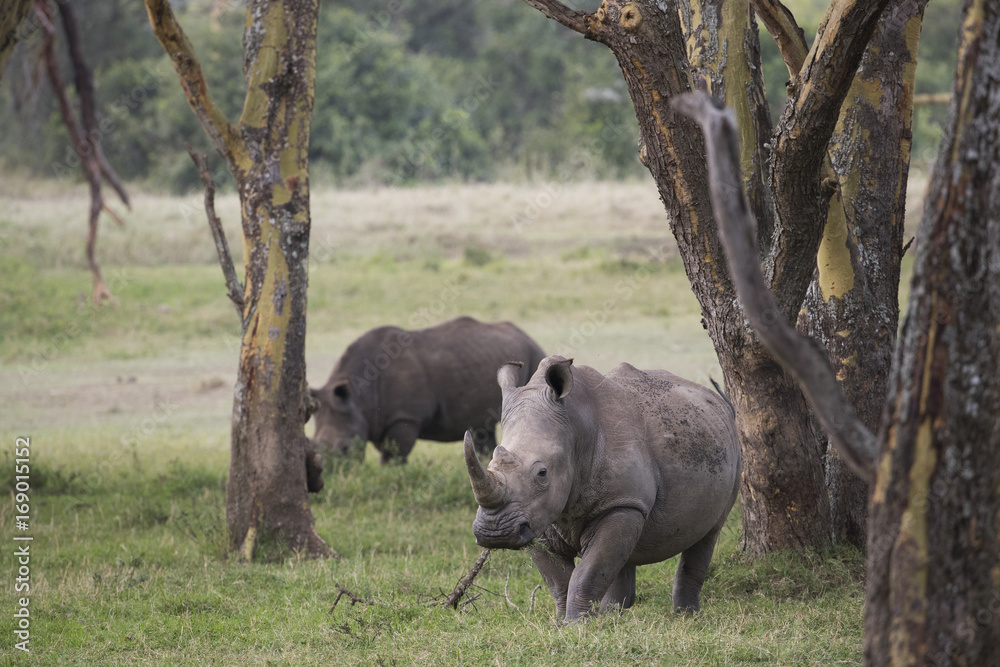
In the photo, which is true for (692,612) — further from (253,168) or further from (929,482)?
(253,168)

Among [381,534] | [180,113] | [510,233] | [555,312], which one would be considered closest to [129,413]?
[381,534]

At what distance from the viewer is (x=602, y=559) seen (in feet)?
18.1

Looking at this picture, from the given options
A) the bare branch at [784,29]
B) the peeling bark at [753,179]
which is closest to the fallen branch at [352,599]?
the peeling bark at [753,179]

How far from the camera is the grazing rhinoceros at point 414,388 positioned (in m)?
11.3

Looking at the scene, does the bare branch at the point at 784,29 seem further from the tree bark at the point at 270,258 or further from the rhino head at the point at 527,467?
the tree bark at the point at 270,258

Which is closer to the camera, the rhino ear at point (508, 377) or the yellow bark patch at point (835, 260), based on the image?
the rhino ear at point (508, 377)

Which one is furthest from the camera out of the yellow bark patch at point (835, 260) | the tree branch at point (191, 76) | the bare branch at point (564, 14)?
the tree branch at point (191, 76)

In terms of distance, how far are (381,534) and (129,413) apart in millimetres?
6548

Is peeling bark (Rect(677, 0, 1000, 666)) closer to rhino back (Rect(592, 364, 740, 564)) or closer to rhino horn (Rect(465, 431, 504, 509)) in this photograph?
rhino horn (Rect(465, 431, 504, 509))

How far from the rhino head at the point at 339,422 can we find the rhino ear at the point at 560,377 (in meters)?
5.85

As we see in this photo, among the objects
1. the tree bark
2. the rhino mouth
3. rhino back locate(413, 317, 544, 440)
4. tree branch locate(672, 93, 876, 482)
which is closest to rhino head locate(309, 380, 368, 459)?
rhino back locate(413, 317, 544, 440)

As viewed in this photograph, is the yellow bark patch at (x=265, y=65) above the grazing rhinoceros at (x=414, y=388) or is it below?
above

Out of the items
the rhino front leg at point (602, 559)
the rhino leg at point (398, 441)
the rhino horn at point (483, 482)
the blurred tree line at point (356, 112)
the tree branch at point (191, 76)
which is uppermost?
the blurred tree line at point (356, 112)

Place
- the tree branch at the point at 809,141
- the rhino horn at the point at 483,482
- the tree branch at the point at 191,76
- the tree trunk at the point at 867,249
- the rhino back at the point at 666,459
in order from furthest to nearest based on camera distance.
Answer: the tree branch at the point at 191,76
the tree trunk at the point at 867,249
the rhino back at the point at 666,459
the tree branch at the point at 809,141
the rhino horn at the point at 483,482
